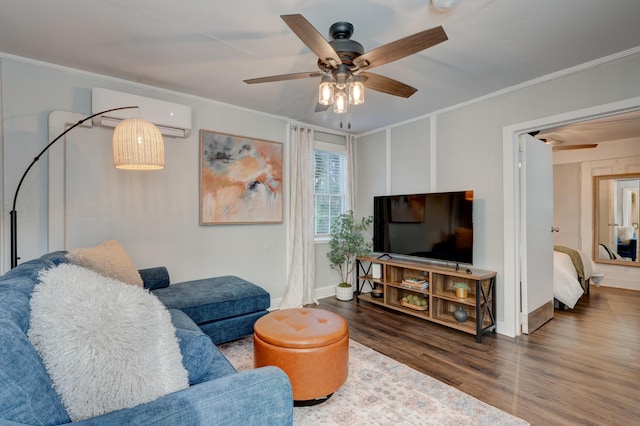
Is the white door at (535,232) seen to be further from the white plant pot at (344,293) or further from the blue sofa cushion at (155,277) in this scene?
the blue sofa cushion at (155,277)

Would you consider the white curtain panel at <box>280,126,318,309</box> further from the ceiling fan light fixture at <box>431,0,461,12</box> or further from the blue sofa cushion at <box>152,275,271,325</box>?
the ceiling fan light fixture at <box>431,0,461,12</box>

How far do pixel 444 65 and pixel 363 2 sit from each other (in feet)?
3.65

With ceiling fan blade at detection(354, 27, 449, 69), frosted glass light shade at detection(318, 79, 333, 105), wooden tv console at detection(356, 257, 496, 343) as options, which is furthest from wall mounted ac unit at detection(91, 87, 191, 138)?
wooden tv console at detection(356, 257, 496, 343)

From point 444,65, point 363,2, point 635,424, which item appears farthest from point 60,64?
point 635,424

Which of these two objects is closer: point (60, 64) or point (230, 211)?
point (60, 64)

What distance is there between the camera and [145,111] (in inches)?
116

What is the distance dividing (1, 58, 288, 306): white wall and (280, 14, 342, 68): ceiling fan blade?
84.6 inches

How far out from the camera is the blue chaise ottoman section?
102 inches

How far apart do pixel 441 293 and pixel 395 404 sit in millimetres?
1709

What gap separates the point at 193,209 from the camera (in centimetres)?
340

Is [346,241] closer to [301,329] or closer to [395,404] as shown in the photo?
[301,329]

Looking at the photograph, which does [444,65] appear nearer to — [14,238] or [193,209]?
[193,209]

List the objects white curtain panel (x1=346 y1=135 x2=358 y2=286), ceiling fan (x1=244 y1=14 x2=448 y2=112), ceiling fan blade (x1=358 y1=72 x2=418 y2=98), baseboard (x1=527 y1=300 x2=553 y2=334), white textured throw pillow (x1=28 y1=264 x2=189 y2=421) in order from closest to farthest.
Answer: white textured throw pillow (x1=28 y1=264 x2=189 y2=421) → ceiling fan (x1=244 y1=14 x2=448 y2=112) → ceiling fan blade (x1=358 y1=72 x2=418 y2=98) → baseboard (x1=527 y1=300 x2=553 y2=334) → white curtain panel (x1=346 y1=135 x2=358 y2=286)

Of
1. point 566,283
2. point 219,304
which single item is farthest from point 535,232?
point 219,304
